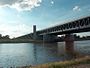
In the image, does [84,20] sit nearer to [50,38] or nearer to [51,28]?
[51,28]

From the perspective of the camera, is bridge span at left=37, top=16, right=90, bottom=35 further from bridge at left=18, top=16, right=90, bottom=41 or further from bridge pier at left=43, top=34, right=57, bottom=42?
bridge pier at left=43, top=34, right=57, bottom=42

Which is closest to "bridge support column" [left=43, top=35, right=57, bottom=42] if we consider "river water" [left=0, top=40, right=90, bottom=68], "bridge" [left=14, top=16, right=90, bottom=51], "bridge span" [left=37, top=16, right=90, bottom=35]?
"bridge" [left=14, top=16, right=90, bottom=51]

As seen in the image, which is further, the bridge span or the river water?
the bridge span

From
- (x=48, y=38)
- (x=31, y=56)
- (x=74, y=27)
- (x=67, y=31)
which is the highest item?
(x=74, y=27)

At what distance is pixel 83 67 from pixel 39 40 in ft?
558

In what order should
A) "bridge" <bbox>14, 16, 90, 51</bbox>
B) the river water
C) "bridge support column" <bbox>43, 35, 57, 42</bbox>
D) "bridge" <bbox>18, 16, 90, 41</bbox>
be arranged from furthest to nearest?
"bridge support column" <bbox>43, 35, 57, 42</bbox> → "bridge" <bbox>14, 16, 90, 51</bbox> → "bridge" <bbox>18, 16, 90, 41</bbox> → the river water

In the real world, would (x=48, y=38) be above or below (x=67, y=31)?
below

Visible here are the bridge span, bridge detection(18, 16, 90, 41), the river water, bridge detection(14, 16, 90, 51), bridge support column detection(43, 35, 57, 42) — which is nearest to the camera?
the river water

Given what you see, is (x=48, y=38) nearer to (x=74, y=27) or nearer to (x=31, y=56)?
(x=74, y=27)

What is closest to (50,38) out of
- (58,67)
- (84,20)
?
(84,20)

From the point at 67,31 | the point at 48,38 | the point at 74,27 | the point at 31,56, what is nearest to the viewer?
the point at 31,56

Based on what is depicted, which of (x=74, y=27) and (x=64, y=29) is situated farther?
(x=64, y=29)

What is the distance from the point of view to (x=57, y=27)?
14125cm

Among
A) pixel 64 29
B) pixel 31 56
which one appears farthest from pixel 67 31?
pixel 31 56
